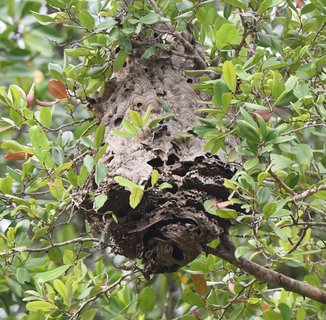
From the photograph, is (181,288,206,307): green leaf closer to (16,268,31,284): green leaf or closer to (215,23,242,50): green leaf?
(16,268,31,284): green leaf

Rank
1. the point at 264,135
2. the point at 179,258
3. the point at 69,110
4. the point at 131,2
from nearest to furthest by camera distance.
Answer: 1. the point at 264,135
2. the point at 179,258
3. the point at 131,2
4. the point at 69,110

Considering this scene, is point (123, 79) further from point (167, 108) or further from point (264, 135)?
point (264, 135)

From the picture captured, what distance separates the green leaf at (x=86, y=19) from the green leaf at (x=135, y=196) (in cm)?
44

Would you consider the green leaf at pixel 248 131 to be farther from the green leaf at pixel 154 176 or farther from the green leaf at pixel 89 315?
the green leaf at pixel 89 315

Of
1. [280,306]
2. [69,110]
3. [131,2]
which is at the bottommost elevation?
[280,306]

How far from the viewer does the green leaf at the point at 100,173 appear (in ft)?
4.74

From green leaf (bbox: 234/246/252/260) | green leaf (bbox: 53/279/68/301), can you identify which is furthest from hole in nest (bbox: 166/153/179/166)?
green leaf (bbox: 53/279/68/301)

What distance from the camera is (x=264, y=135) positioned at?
51.7 inches

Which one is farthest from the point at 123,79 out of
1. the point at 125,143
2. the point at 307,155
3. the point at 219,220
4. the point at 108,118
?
the point at 307,155

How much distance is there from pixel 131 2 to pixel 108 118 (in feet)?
0.87

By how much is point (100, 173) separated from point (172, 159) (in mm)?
155

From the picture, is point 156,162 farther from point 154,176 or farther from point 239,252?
point 239,252

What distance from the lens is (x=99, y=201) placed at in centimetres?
140

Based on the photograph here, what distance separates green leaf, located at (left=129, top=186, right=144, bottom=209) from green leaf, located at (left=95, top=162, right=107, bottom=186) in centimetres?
9
